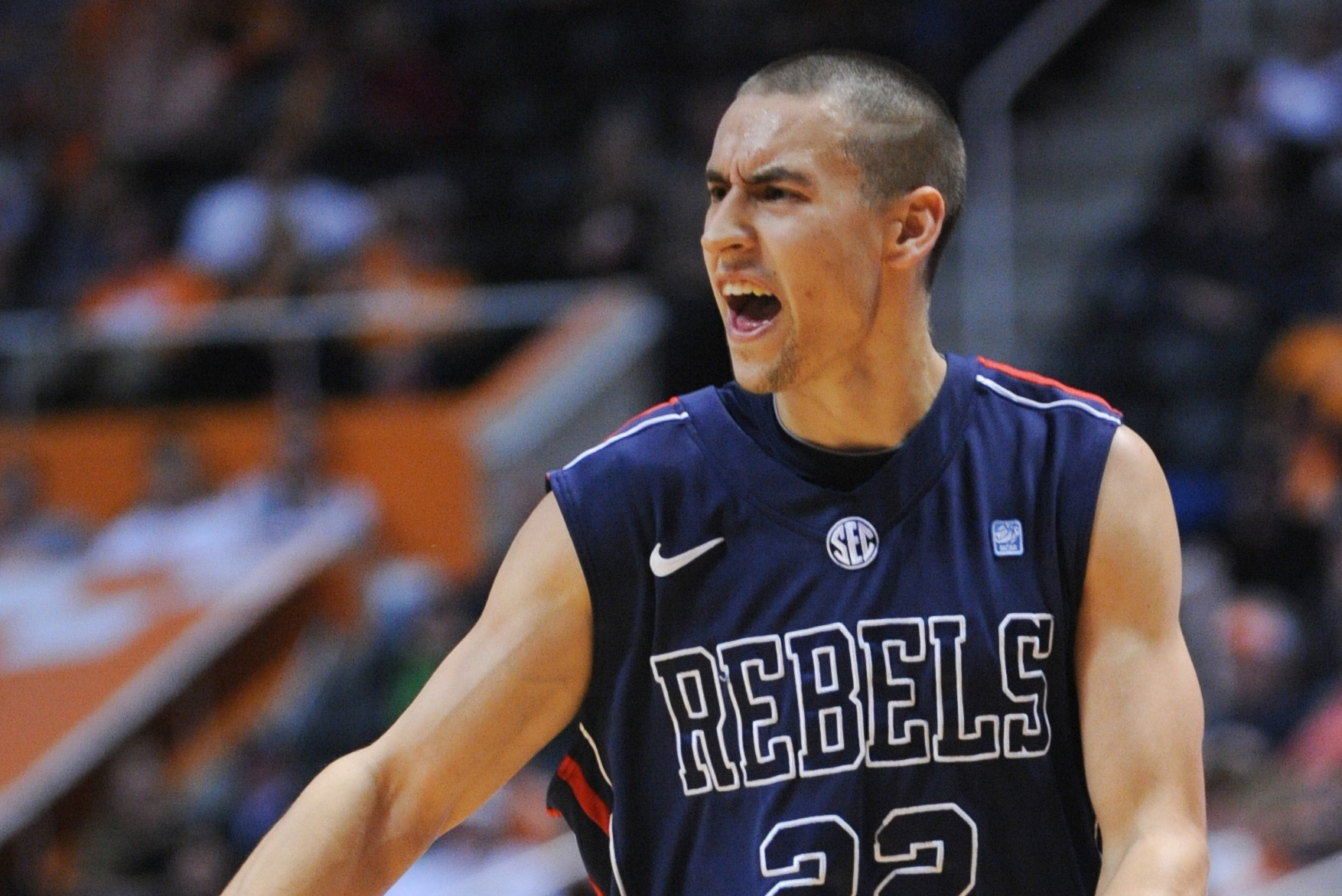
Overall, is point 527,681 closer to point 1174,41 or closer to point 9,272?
point 1174,41

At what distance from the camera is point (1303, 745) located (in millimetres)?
6254

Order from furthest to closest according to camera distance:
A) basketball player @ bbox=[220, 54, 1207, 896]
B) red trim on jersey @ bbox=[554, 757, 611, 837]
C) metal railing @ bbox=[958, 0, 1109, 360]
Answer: metal railing @ bbox=[958, 0, 1109, 360]
red trim on jersey @ bbox=[554, 757, 611, 837]
basketball player @ bbox=[220, 54, 1207, 896]

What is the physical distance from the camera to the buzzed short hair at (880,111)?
270 centimetres

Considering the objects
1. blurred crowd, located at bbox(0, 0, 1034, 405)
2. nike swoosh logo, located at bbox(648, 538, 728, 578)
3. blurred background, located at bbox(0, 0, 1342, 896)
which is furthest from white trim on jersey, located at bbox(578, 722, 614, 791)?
blurred crowd, located at bbox(0, 0, 1034, 405)

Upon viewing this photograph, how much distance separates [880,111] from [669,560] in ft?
2.39

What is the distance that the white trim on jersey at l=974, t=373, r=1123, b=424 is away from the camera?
2.79m

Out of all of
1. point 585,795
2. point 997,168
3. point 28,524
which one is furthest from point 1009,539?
point 28,524

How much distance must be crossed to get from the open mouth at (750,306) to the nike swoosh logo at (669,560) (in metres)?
0.34

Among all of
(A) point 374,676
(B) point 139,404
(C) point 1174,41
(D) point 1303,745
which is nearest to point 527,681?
(D) point 1303,745

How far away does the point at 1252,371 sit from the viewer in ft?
26.0

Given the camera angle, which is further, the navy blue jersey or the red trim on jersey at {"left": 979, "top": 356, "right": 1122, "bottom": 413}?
the red trim on jersey at {"left": 979, "top": 356, "right": 1122, "bottom": 413}

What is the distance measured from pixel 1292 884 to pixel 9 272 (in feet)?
28.2

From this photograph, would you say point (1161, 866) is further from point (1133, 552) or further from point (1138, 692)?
point (1133, 552)

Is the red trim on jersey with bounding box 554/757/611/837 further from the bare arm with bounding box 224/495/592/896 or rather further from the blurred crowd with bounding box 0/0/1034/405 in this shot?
the blurred crowd with bounding box 0/0/1034/405
